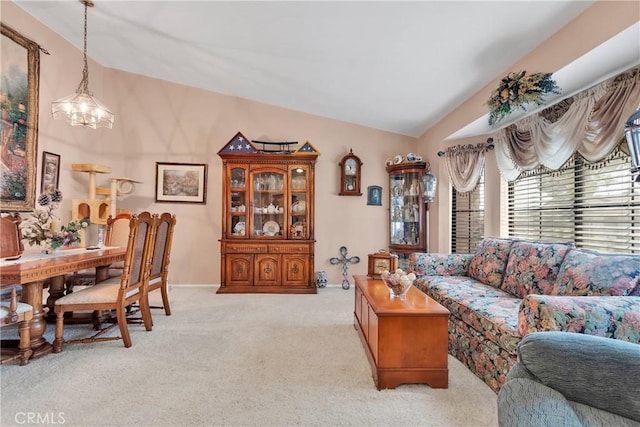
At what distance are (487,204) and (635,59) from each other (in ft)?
6.42

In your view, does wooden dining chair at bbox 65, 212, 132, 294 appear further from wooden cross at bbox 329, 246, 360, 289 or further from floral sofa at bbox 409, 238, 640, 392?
floral sofa at bbox 409, 238, 640, 392

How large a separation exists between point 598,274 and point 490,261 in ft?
3.56

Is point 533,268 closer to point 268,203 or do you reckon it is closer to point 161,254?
point 268,203

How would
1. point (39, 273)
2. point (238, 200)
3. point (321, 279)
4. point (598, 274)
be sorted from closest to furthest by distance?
point (598, 274) → point (39, 273) → point (238, 200) → point (321, 279)

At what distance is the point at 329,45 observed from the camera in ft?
9.06

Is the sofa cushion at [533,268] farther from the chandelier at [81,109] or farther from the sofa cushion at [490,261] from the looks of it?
the chandelier at [81,109]

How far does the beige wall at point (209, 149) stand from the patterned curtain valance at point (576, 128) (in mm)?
1984

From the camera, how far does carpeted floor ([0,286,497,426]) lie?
1613 millimetres

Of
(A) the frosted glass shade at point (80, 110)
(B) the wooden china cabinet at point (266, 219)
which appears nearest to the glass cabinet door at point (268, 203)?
(B) the wooden china cabinet at point (266, 219)

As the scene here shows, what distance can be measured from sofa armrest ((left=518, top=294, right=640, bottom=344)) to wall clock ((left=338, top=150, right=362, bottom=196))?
3.28 metres

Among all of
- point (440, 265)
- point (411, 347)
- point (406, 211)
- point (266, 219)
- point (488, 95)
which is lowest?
point (411, 347)

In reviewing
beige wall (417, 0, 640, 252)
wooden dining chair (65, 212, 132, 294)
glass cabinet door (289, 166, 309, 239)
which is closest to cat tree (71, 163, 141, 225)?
wooden dining chair (65, 212, 132, 294)

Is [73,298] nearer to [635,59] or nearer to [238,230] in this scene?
[238,230]

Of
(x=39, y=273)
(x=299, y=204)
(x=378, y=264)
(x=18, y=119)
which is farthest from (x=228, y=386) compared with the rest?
(x=18, y=119)
